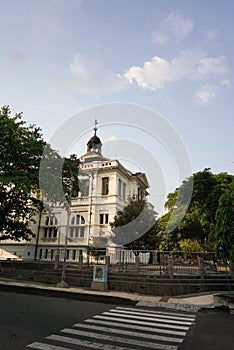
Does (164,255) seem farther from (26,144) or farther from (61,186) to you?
(26,144)

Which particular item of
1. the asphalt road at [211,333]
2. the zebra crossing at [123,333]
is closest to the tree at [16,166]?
the zebra crossing at [123,333]

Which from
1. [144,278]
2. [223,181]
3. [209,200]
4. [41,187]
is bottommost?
[144,278]

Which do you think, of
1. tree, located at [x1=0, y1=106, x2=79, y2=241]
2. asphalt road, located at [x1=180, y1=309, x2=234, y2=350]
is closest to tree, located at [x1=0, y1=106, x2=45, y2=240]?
tree, located at [x1=0, y1=106, x2=79, y2=241]

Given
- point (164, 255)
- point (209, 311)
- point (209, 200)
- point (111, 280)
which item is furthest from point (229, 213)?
point (209, 200)

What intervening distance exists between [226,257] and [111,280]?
291 inches

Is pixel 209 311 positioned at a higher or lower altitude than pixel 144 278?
lower

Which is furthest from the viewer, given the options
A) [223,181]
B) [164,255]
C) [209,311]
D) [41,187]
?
[223,181]

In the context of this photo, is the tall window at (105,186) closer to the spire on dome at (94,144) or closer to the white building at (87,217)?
the white building at (87,217)

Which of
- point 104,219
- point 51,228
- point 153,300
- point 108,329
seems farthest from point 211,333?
point 51,228

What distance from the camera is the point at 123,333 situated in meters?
6.95

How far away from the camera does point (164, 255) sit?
58.3ft

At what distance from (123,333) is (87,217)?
30.2m

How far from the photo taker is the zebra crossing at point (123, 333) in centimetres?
581

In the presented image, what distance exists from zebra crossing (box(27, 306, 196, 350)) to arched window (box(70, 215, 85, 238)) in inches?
1071
